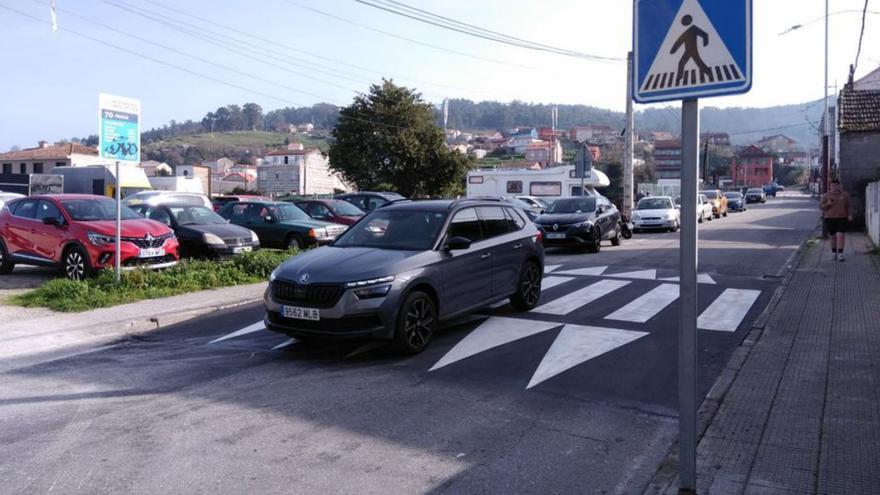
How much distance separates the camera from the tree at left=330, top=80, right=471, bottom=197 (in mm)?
49312

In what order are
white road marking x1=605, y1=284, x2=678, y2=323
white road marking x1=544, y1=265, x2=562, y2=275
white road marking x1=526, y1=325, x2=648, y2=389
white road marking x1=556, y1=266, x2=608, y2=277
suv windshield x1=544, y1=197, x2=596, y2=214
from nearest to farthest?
white road marking x1=526, y1=325, x2=648, y2=389, white road marking x1=605, y1=284, x2=678, y2=323, white road marking x1=556, y1=266, x2=608, y2=277, white road marking x1=544, y1=265, x2=562, y2=275, suv windshield x1=544, y1=197, x2=596, y2=214

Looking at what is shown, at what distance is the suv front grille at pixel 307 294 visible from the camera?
711 centimetres

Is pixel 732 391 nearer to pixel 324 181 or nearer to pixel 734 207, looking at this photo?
pixel 734 207

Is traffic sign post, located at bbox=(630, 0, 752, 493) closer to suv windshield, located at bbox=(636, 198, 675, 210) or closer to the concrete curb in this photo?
the concrete curb

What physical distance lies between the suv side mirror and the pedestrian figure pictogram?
4552 mm

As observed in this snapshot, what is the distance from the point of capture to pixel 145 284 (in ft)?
38.1

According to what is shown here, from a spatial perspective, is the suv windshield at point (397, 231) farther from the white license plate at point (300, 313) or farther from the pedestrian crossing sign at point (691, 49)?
the pedestrian crossing sign at point (691, 49)

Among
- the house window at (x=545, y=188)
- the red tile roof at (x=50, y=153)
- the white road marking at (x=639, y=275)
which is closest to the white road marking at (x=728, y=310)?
the white road marking at (x=639, y=275)

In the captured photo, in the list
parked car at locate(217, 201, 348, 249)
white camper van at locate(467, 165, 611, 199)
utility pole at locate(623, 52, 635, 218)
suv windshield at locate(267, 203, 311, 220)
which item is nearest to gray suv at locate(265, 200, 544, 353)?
parked car at locate(217, 201, 348, 249)

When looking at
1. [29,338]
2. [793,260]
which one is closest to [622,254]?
[793,260]

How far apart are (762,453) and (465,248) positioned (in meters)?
4.16

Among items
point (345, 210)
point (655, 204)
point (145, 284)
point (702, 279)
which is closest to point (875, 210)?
point (655, 204)

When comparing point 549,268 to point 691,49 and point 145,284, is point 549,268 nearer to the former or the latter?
point 145,284

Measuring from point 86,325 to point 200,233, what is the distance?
5717 millimetres
